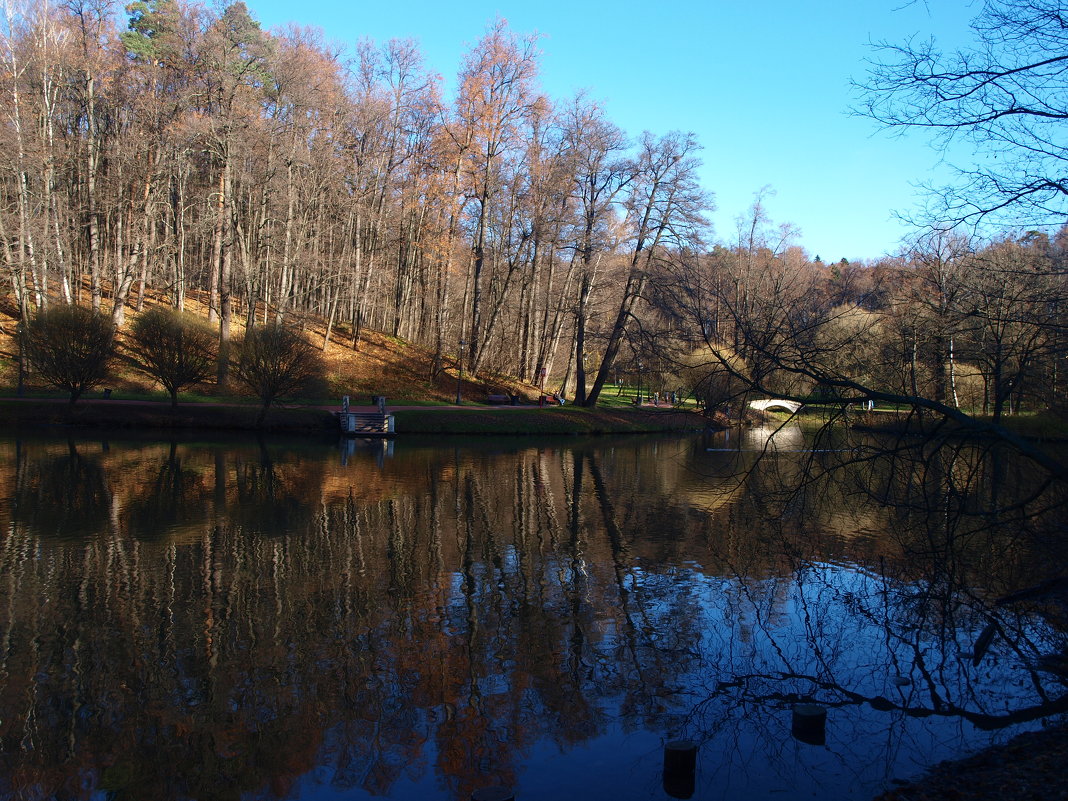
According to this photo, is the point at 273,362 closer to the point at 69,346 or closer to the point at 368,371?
the point at 69,346

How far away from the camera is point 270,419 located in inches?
1276

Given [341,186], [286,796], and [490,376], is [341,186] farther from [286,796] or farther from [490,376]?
[286,796]

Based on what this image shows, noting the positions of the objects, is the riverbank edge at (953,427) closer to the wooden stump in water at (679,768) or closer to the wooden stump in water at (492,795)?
the wooden stump in water at (679,768)

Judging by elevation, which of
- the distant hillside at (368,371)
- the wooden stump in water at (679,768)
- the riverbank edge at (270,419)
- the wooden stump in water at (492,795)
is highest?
the distant hillside at (368,371)

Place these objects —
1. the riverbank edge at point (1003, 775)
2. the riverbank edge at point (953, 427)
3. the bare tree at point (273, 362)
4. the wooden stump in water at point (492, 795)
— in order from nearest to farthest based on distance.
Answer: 1. the wooden stump in water at point (492, 795)
2. the riverbank edge at point (1003, 775)
3. the riverbank edge at point (953, 427)
4. the bare tree at point (273, 362)

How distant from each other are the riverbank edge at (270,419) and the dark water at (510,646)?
15516 millimetres

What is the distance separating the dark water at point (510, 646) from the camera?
6.46 m

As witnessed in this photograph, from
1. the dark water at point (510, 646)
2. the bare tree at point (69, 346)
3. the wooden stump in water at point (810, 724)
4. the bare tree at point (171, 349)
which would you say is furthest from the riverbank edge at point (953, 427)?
the bare tree at point (69, 346)

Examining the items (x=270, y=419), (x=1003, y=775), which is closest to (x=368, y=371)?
(x=270, y=419)

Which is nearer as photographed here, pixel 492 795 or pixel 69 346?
pixel 492 795

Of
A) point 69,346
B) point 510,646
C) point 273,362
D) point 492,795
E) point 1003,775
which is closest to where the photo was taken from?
point 492,795

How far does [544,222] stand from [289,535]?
28041mm

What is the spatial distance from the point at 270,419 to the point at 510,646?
25.8 m

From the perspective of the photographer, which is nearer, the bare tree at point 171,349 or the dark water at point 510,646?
the dark water at point 510,646
